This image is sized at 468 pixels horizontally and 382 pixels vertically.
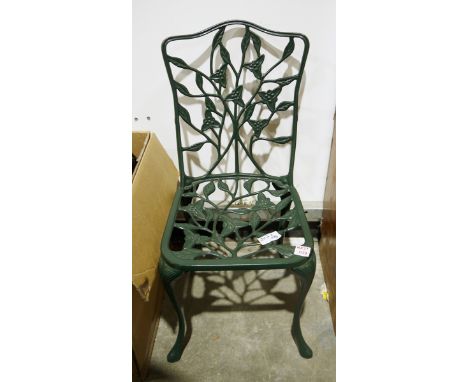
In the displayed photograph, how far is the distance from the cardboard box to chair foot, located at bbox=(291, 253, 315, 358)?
1.62 ft

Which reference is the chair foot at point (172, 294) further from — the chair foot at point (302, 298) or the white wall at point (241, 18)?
the white wall at point (241, 18)

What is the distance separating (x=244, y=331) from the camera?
55.9 inches

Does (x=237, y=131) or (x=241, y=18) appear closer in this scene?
(x=241, y=18)

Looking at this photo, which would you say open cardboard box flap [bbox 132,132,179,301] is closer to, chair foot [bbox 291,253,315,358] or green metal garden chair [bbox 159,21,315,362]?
green metal garden chair [bbox 159,21,315,362]

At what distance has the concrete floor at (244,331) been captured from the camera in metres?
1.29

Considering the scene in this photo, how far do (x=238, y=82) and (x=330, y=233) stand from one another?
0.74 metres

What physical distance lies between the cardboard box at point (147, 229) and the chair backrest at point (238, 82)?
0.11 meters

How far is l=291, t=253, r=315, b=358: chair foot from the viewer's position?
110 cm

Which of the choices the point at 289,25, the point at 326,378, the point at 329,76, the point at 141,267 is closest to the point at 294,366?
the point at 326,378

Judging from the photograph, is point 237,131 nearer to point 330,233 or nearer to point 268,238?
point 268,238

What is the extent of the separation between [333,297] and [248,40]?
→ 41.2 inches

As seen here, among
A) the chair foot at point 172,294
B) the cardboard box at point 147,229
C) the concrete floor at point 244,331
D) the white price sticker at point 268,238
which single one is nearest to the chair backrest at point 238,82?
the cardboard box at point 147,229

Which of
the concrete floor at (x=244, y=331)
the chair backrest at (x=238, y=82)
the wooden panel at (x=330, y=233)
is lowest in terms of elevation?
the concrete floor at (x=244, y=331)

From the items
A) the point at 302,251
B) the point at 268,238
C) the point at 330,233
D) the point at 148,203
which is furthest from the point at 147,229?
the point at 330,233
